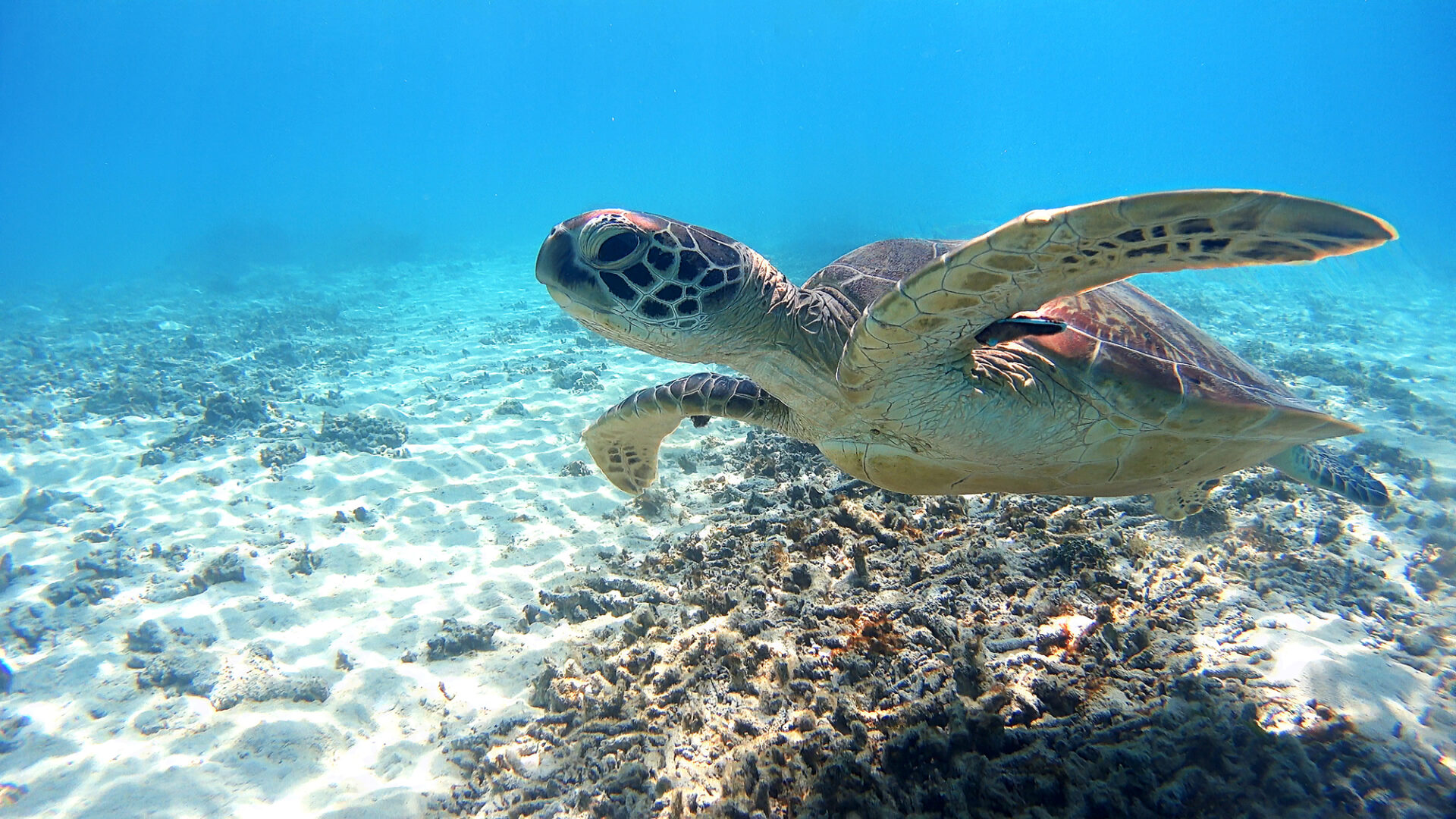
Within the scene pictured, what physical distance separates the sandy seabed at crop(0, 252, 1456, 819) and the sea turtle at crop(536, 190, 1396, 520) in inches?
20.2

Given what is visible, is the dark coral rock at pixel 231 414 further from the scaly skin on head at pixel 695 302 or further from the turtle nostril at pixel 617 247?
the turtle nostril at pixel 617 247

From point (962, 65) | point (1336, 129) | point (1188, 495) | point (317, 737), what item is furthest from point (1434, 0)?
point (317, 737)

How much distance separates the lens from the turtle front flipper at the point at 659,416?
119 inches

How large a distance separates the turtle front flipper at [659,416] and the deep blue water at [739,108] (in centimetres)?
4895

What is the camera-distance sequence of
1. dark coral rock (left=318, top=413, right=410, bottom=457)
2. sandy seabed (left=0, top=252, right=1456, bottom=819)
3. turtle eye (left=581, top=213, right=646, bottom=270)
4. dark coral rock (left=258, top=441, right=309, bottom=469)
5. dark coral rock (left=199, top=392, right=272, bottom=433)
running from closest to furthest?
sandy seabed (left=0, top=252, right=1456, bottom=819)
turtle eye (left=581, top=213, right=646, bottom=270)
dark coral rock (left=258, top=441, right=309, bottom=469)
dark coral rock (left=318, top=413, right=410, bottom=457)
dark coral rock (left=199, top=392, right=272, bottom=433)

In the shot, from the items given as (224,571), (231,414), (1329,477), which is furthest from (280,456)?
(1329,477)

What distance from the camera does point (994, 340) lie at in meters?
2.03

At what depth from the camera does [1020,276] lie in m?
1.72

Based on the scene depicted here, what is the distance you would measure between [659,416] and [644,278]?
1.44 meters

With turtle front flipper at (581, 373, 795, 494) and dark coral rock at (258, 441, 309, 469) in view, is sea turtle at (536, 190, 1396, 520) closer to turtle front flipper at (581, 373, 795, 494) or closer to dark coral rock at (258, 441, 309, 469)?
turtle front flipper at (581, 373, 795, 494)

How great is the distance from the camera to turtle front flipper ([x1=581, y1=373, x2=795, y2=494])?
302 cm

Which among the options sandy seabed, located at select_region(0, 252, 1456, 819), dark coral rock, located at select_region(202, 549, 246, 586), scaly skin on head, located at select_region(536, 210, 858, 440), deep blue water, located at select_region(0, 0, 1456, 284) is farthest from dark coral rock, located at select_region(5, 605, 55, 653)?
deep blue water, located at select_region(0, 0, 1456, 284)

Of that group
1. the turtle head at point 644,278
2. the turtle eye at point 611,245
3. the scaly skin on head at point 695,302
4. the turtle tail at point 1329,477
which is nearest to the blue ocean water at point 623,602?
the turtle tail at point 1329,477

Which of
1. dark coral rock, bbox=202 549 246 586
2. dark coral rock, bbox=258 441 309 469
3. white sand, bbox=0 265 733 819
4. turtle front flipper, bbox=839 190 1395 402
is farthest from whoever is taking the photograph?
dark coral rock, bbox=258 441 309 469
